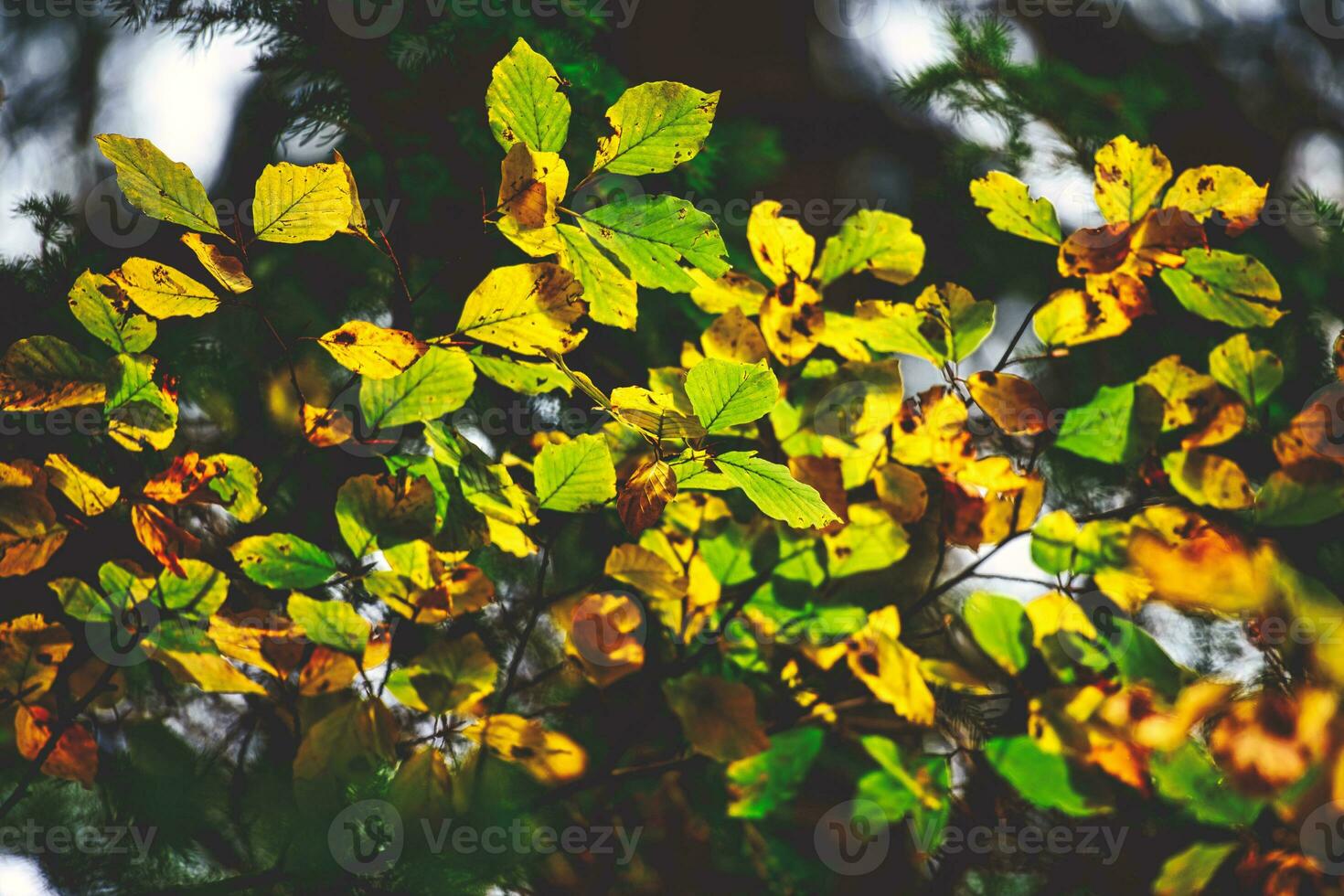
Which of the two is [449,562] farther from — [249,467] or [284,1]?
[284,1]

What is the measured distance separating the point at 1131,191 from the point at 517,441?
552 mm

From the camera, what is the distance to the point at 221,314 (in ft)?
2.32

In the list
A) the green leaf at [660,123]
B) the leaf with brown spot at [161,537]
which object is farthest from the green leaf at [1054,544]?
the leaf with brown spot at [161,537]

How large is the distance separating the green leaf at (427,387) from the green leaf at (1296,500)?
0.66m

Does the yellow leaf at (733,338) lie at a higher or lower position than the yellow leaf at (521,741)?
higher

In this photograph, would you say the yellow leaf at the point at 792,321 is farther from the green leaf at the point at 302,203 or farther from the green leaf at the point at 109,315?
the green leaf at the point at 109,315

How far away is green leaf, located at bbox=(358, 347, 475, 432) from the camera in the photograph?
20.7 inches

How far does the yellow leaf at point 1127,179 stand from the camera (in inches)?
23.2

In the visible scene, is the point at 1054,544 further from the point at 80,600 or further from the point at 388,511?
the point at 80,600

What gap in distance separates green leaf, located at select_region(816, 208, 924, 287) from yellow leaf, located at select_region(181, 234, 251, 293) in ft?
1.40

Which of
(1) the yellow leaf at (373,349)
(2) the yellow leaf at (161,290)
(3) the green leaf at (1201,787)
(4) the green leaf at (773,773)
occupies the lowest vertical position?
(3) the green leaf at (1201,787)

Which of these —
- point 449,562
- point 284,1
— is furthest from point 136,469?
point 284,1

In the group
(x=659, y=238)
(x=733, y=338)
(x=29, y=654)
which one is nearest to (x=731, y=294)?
(x=733, y=338)

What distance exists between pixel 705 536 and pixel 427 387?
26 centimetres
